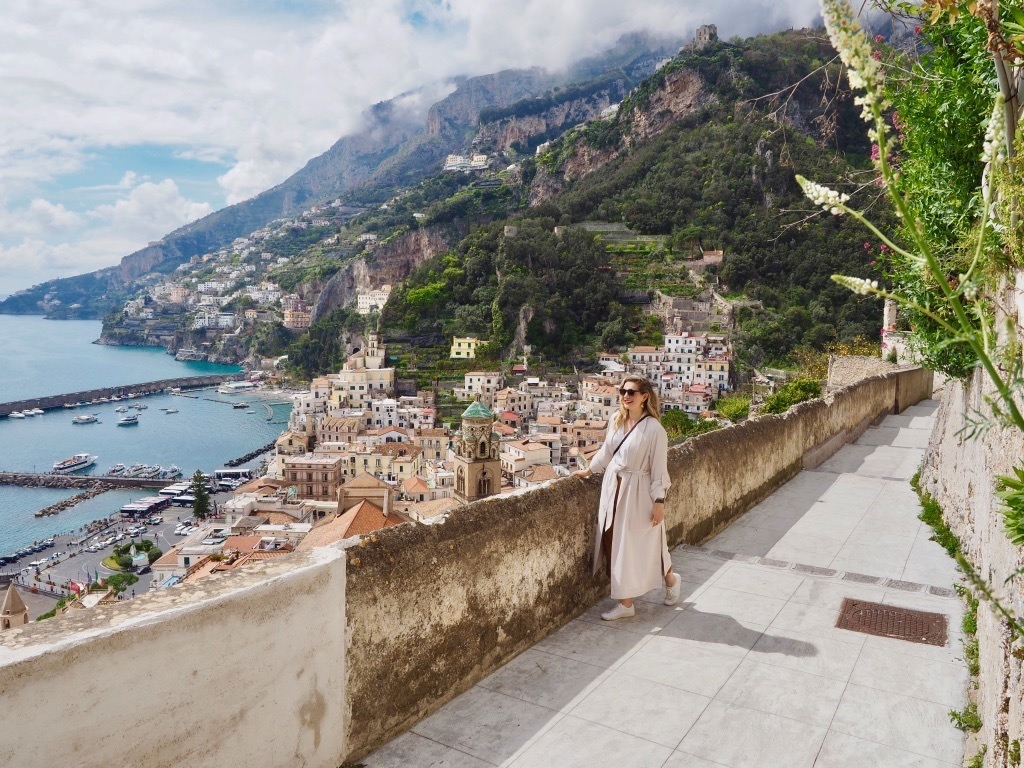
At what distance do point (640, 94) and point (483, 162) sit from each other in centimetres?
6803

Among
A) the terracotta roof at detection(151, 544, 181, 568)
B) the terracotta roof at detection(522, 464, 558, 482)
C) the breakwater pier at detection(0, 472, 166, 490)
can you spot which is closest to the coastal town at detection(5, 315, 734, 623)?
the terracotta roof at detection(151, 544, 181, 568)

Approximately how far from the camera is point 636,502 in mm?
3775

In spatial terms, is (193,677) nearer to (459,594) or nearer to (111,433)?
(459,594)

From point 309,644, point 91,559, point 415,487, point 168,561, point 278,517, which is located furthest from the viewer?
point 415,487

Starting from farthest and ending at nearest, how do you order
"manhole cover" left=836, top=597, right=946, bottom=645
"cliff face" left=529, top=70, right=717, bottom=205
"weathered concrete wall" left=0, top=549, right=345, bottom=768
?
"cliff face" left=529, top=70, right=717, bottom=205, "manhole cover" left=836, top=597, right=946, bottom=645, "weathered concrete wall" left=0, top=549, right=345, bottom=768

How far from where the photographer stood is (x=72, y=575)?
4109 cm

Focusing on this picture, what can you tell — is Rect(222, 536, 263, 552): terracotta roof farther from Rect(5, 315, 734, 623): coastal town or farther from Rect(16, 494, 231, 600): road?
Rect(16, 494, 231, 600): road

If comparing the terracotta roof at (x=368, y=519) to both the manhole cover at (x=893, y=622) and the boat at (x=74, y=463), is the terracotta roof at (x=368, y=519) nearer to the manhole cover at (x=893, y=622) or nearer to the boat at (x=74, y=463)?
the manhole cover at (x=893, y=622)

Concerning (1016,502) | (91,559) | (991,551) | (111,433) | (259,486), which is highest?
(1016,502)

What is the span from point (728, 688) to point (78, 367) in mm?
155944

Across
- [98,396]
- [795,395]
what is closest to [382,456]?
[795,395]

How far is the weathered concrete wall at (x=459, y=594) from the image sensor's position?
262 cm

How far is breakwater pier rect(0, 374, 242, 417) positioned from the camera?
94188 millimetres

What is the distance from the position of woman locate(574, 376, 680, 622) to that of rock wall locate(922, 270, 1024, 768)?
1.49m
